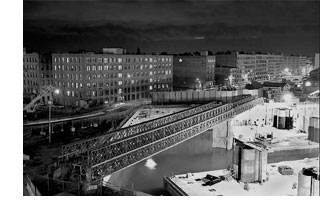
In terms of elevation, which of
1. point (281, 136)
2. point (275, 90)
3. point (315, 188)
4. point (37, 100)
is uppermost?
point (275, 90)

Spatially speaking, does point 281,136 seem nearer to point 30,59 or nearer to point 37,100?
point 37,100

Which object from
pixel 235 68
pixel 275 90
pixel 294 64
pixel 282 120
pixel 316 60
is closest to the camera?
pixel 316 60

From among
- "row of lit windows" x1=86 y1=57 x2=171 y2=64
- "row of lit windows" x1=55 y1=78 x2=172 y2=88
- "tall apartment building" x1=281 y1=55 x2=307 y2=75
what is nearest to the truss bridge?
"row of lit windows" x1=55 y1=78 x2=172 y2=88

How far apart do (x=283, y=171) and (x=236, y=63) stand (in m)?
6.23

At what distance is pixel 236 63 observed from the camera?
12.3 m

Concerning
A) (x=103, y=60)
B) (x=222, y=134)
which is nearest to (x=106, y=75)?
(x=103, y=60)

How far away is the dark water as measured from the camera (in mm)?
7242

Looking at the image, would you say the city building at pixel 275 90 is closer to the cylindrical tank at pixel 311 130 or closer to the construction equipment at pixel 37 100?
the cylindrical tank at pixel 311 130

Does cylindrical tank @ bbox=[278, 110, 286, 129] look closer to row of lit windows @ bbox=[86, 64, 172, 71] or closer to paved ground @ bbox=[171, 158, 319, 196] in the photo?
paved ground @ bbox=[171, 158, 319, 196]

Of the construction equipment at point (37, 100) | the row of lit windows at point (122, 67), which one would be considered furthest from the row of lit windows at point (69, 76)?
the row of lit windows at point (122, 67)

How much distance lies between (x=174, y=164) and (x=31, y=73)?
3489 mm

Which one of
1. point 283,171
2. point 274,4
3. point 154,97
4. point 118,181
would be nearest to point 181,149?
point 154,97

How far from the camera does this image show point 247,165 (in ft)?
21.1
